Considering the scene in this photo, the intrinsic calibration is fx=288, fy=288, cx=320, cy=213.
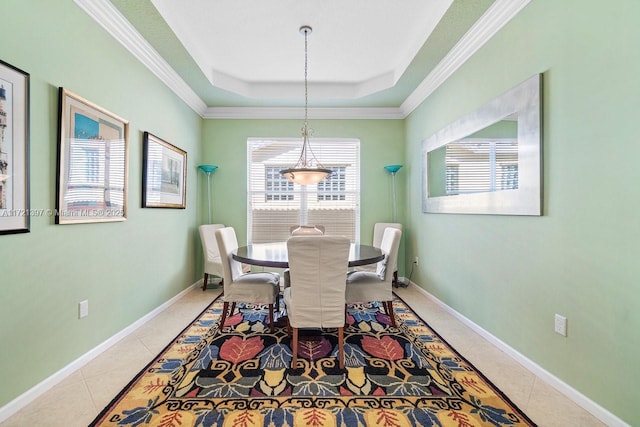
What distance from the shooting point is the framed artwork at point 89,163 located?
6.23 feet

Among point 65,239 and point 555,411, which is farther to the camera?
point 65,239

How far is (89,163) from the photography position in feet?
7.00

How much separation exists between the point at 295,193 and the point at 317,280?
8.73ft

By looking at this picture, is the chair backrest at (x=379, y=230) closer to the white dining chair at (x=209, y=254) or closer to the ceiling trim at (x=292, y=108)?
the ceiling trim at (x=292, y=108)

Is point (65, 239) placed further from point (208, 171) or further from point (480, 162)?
point (480, 162)

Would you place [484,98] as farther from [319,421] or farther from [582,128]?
[319,421]

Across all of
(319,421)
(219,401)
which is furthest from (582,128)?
(219,401)

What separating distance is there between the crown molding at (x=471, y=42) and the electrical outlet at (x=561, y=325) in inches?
83.5

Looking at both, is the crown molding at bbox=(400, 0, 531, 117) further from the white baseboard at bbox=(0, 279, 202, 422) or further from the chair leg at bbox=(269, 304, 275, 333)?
the white baseboard at bbox=(0, 279, 202, 422)

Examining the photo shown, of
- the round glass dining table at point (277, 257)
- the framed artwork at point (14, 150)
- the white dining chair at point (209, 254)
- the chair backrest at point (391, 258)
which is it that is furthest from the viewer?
the white dining chair at point (209, 254)

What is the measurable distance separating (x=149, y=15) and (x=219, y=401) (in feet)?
9.40

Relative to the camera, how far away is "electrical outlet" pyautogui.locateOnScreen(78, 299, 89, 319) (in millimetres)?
2039

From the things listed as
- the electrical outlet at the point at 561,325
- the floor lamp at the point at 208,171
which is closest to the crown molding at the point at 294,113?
the floor lamp at the point at 208,171

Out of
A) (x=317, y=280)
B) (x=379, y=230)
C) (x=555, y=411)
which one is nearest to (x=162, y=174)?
(x=317, y=280)
